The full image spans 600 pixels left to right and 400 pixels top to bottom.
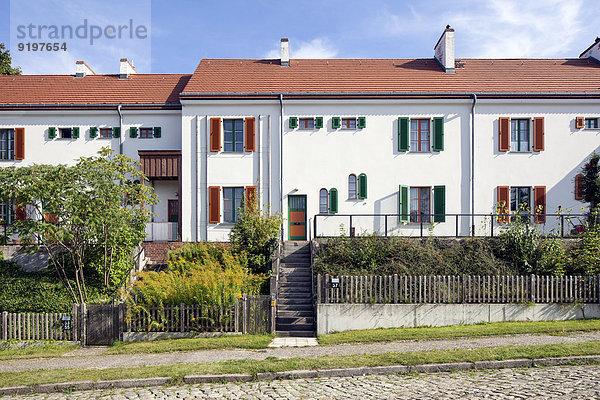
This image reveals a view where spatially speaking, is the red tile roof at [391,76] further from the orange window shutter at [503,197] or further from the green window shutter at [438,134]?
the orange window shutter at [503,197]

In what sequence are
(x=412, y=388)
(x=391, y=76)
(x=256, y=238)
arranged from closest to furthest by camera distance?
(x=412, y=388) → (x=256, y=238) → (x=391, y=76)

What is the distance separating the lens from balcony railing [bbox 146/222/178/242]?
64.3 ft

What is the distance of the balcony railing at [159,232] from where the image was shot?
19.6 m

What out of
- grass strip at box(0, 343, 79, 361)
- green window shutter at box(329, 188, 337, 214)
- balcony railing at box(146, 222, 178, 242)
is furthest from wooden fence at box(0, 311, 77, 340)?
green window shutter at box(329, 188, 337, 214)

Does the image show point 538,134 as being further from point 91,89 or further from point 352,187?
point 91,89

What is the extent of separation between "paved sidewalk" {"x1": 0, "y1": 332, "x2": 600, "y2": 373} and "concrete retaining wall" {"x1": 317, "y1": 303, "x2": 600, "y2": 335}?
1.64m

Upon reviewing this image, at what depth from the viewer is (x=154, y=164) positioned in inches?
808

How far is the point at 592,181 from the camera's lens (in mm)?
19547

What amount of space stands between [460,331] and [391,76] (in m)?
14.2

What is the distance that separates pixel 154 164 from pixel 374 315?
12535mm

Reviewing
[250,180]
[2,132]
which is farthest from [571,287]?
[2,132]

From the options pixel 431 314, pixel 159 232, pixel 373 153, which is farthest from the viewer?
pixel 373 153

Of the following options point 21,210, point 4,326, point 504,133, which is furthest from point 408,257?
point 21,210

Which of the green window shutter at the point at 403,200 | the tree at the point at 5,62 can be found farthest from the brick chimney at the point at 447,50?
the tree at the point at 5,62
